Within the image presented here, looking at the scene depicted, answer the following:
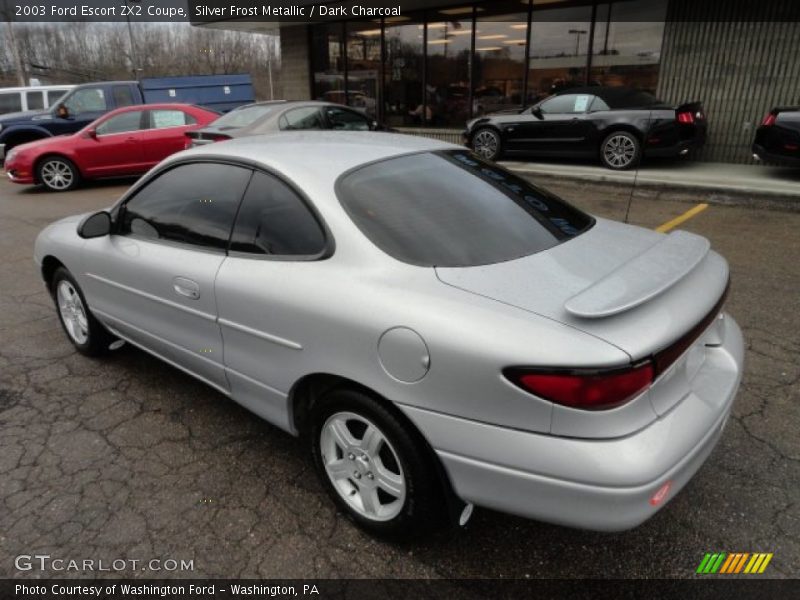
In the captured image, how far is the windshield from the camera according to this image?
355 inches

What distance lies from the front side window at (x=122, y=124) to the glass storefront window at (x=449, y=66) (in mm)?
7260

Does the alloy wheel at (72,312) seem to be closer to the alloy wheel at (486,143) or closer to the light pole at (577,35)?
the alloy wheel at (486,143)

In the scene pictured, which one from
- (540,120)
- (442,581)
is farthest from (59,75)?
(442,581)

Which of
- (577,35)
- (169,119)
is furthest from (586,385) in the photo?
(577,35)

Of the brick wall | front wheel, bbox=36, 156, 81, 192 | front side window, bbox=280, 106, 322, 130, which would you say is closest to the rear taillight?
front side window, bbox=280, 106, 322, 130

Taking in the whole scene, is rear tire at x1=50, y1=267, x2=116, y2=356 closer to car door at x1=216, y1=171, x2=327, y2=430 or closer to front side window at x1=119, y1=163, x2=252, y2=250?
front side window at x1=119, y1=163, x2=252, y2=250

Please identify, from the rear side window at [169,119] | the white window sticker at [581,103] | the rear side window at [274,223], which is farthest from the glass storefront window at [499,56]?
the rear side window at [274,223]

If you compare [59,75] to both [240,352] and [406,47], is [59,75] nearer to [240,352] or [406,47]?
[406,47]

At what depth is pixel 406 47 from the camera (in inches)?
583

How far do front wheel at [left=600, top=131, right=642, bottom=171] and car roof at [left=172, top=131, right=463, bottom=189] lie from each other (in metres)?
7.88

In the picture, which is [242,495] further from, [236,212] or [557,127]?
[557,127]

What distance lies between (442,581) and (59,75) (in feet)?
145

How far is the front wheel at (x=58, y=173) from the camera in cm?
1036

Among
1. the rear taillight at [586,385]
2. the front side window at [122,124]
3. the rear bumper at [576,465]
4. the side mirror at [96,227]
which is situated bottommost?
the rear bumper at [576,465]
